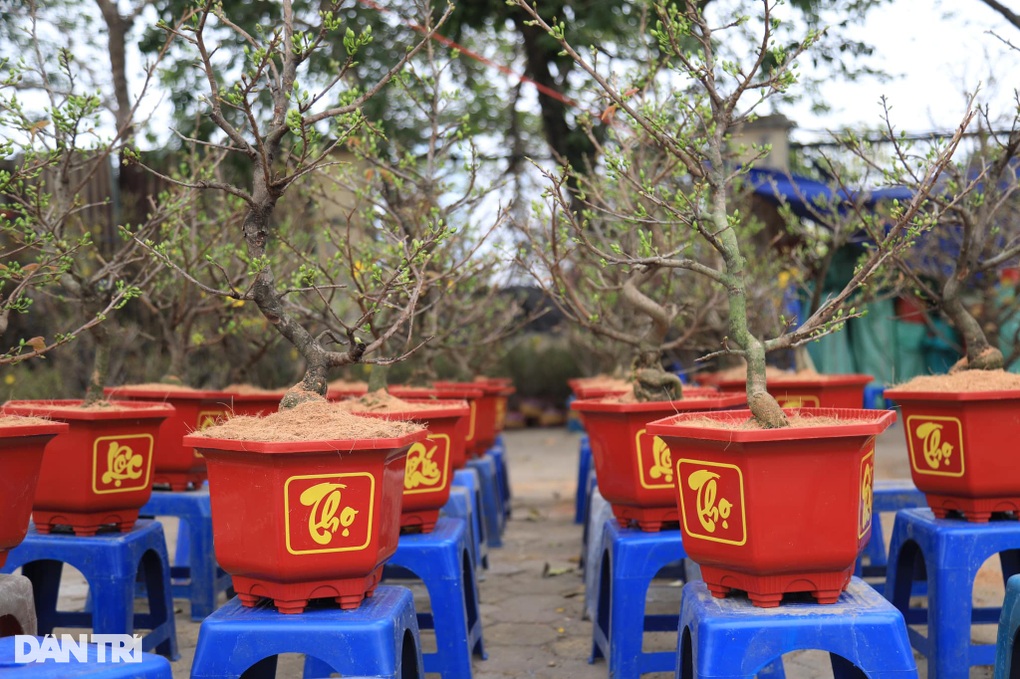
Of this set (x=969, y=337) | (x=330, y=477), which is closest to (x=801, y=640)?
(x=330, y=477)

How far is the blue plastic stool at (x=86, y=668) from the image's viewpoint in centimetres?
166

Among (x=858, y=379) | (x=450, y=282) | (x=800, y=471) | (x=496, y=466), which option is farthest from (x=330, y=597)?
(x=496, y=466)

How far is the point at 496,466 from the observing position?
596 cm

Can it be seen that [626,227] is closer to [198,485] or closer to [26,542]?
[198,485]

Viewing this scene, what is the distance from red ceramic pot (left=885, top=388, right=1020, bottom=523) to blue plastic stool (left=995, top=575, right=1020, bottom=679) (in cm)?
61

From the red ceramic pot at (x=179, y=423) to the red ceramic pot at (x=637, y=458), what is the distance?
1.65 meters

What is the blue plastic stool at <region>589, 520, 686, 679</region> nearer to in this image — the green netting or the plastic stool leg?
the plastic stool leg

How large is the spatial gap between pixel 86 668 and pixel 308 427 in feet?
2.42

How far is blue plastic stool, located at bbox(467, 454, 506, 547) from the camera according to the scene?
538 centimetres

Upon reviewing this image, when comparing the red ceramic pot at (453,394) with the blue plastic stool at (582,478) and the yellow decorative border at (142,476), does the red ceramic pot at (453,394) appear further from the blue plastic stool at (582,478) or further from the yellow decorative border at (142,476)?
the yellow decorative border at (142,476)

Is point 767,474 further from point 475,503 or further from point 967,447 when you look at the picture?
point 475,503

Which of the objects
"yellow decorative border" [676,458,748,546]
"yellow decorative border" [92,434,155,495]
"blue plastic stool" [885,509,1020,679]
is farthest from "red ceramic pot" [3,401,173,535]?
"blue plastic stool" [885,509,1020,679]

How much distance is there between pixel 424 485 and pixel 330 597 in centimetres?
86

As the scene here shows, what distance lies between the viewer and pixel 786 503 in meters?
2.11
